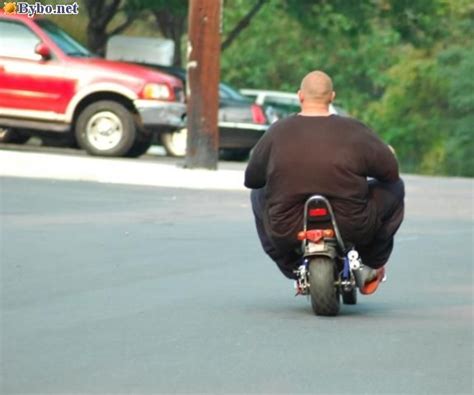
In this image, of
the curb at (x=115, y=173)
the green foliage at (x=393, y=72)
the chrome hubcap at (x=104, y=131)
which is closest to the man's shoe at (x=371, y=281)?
the curb at (x=115, y=173)

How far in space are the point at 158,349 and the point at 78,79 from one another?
17.3 meters

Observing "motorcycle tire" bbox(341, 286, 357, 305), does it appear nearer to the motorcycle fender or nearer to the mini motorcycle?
the mini motorcycle

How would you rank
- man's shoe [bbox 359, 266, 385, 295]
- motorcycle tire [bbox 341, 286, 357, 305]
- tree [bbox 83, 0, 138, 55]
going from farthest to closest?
1. tree [bbox 83, 0, 138, 55]
2. motorcycle tire [bbox 341, 286, 357, 305]
3. man's shoe [bbox 359, 266, 385, 295]

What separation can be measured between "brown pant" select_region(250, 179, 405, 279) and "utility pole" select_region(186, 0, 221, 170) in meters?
13.4

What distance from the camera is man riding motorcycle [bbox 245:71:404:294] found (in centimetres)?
1084

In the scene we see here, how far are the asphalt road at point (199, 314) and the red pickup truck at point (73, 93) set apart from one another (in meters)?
7.56

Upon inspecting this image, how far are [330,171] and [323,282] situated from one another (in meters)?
0.67

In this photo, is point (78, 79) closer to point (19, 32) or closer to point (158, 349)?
point (19, 32)

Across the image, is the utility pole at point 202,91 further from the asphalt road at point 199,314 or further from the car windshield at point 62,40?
the asphalt road at point 199,314

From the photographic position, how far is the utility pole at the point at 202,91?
24422 millimetres

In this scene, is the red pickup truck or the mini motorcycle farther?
the red pickup truck

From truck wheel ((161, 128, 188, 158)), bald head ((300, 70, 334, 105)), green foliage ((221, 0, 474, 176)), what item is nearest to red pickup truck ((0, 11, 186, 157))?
truck wheel ((161, 128, 188, 158))

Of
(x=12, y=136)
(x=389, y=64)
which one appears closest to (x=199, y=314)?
(x=12, y=136)

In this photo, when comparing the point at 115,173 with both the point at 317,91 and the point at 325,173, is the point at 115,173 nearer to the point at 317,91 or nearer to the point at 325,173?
the point at 317,91
